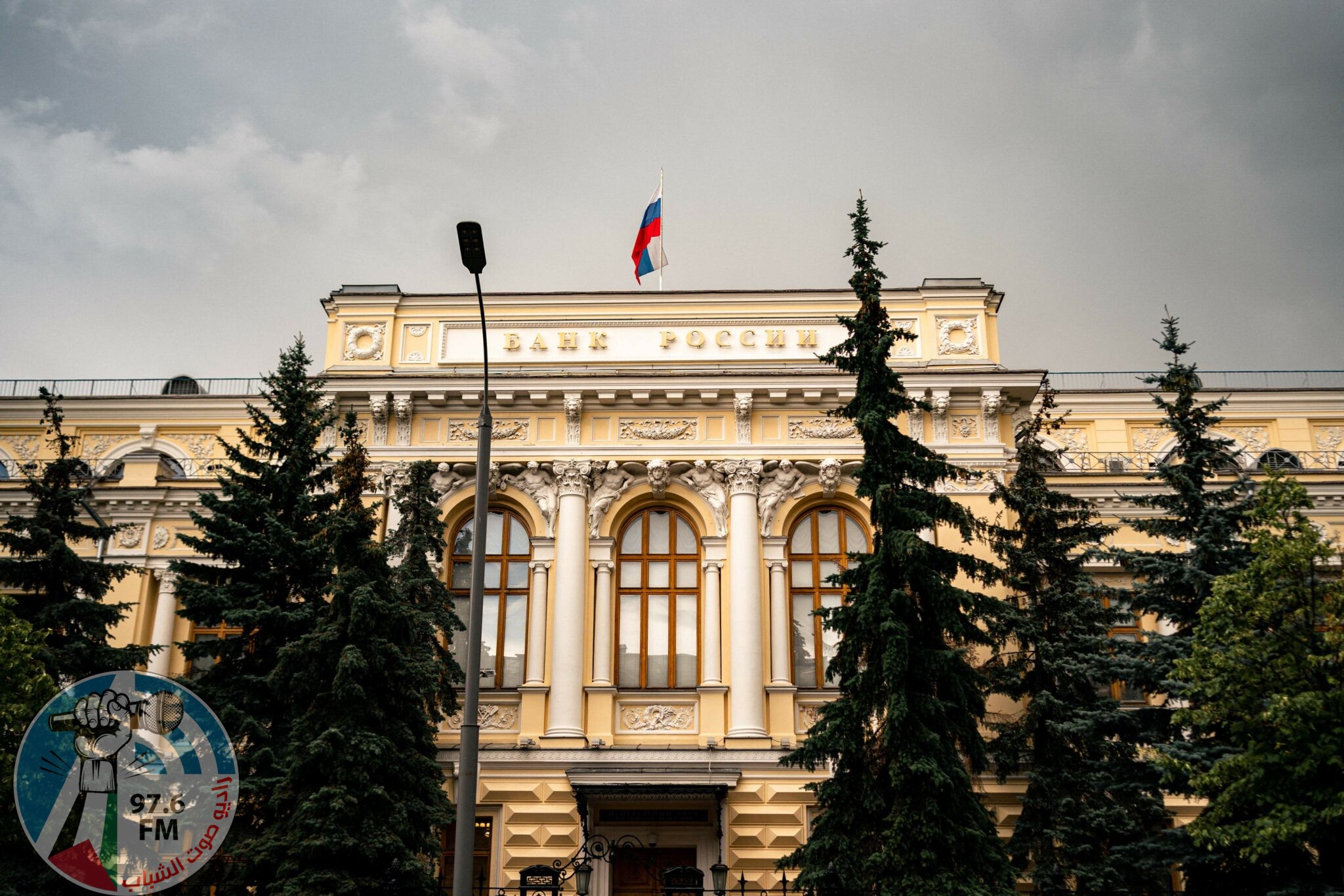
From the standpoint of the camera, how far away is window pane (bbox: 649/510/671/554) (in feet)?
90.5

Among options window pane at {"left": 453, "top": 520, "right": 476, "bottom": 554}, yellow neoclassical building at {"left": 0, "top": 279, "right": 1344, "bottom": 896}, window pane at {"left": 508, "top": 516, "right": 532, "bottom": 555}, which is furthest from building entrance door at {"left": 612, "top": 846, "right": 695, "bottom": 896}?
window pane at {"left": 453, "top": 520, "right": 476, "bottom": 554}

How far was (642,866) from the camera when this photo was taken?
2505 cm

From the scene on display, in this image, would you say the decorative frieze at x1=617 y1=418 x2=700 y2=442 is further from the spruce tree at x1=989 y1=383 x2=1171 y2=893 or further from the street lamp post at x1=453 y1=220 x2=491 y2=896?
the street lamp post at x1=453 y1=220 x2=491 y2=896

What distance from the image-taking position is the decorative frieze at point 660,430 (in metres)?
27.6

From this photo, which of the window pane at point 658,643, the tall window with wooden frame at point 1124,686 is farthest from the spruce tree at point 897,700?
the tall window with wooden frame at point 1124,686

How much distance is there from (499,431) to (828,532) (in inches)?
300

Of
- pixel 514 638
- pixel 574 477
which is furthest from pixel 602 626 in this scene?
pixel 574 477

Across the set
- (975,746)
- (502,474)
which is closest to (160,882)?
(502,474)

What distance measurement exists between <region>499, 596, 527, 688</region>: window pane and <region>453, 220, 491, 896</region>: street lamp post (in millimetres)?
10872

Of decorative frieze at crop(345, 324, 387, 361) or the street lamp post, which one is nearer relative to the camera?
the street lamp post

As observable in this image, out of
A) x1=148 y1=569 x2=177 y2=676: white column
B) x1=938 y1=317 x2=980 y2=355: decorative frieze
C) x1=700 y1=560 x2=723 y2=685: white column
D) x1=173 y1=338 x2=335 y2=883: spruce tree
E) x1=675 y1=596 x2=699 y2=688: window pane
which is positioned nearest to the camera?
x1=173 y1=338 x2=335 y2=883: spruce tree

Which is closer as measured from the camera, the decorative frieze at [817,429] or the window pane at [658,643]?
the window pane at [658,643]

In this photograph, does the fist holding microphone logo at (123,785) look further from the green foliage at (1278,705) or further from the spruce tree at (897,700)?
the green foliage at (1278,705)

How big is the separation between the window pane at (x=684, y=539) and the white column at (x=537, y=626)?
286 cm
